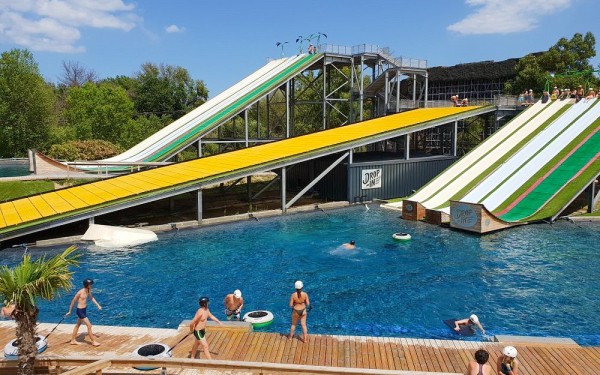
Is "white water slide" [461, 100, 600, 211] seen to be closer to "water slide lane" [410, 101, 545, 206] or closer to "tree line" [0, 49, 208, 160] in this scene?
"water slide lane" [410, 101, 545, 206]

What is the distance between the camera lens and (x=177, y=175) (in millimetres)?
24953

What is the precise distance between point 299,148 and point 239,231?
8.01m

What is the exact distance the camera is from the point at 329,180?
100ft

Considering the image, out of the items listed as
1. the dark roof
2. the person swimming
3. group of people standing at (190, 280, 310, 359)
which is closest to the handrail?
group of people standing at (190, 280, 310, 359)

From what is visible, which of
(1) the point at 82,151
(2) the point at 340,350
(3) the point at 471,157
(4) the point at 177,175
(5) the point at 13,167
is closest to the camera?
(2) the point at 340,350

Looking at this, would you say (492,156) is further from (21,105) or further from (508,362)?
(21,105)

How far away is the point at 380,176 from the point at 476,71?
40.0 m

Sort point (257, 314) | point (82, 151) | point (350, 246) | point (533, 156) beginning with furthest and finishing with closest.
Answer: point (82, 151) → point (533, 156) → point (350, 246) → point (257, 314)

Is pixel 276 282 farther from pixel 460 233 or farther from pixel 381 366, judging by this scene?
pixel 460 233

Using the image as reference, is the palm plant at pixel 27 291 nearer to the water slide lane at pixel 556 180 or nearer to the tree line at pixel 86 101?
the water slide lane at pixel 556 180

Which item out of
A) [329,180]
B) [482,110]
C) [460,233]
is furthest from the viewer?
[482,110]

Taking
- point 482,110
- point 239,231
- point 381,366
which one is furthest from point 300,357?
point 482,110

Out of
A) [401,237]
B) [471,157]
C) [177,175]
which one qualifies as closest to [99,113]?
[177,175]

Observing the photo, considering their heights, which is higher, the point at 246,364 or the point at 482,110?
the point at 482,110
